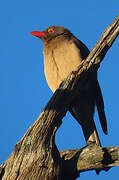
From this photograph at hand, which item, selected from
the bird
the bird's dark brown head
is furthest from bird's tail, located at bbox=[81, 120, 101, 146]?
the bird's dark brown head

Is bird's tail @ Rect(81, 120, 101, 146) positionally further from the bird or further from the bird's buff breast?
the bird's buff breast

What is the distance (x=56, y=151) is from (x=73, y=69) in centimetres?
188

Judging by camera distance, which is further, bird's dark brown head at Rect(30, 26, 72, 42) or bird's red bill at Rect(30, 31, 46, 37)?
bird's red bill at Rect(30, 31, 46, 37)

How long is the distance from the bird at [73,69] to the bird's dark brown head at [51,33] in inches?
0.9

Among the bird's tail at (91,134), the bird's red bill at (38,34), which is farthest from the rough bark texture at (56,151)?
the bird's red bill at (38,34)

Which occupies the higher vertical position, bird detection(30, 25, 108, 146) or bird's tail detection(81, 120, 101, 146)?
bird detection(30, 25, 108, 146)

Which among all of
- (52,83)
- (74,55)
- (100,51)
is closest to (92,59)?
(100,51)

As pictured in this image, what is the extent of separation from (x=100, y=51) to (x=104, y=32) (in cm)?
29

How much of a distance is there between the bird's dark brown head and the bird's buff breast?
0.41 metres

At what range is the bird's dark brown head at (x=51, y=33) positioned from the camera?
6.43 meters

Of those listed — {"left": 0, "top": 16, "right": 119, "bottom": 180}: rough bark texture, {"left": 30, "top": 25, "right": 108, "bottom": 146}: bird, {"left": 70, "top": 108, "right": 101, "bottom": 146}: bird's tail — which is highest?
{"left": 30, "top": 25, "right": 108, "bottom": 146}: bird

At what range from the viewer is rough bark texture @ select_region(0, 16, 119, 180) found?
164 inches

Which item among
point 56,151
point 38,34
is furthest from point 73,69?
point 56,151

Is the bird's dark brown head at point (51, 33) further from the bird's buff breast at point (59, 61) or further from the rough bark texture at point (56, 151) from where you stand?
the rough bark texture at point (56, 151)
